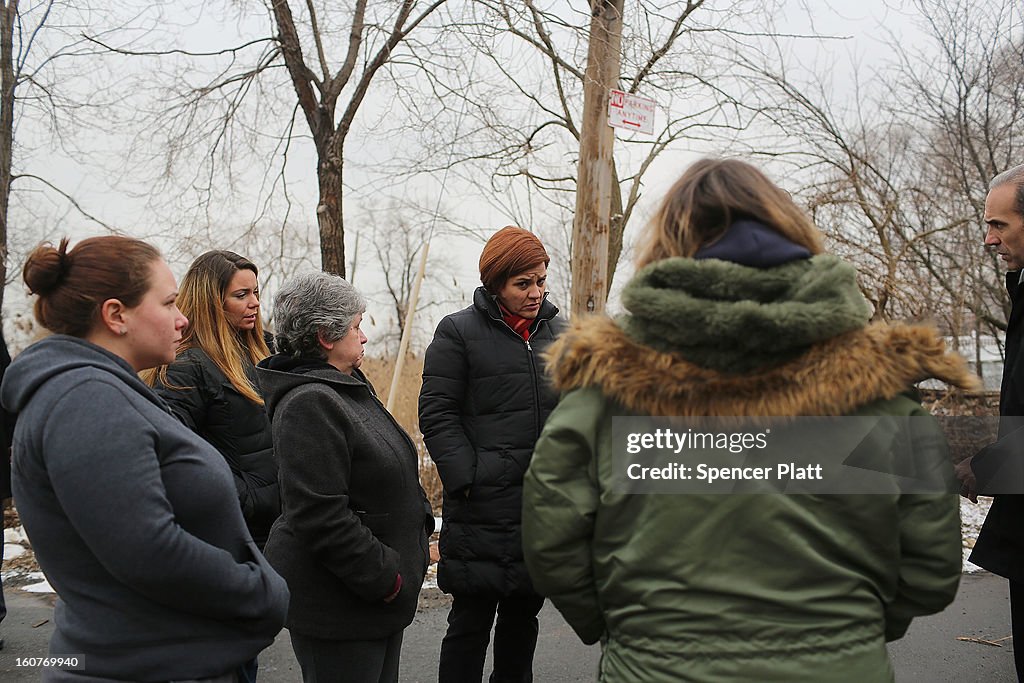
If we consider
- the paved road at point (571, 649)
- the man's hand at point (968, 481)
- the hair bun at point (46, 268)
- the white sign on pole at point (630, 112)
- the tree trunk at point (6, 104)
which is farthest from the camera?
the tree trunk at point (6, 104)

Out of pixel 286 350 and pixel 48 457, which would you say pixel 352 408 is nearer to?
pixel 286 350

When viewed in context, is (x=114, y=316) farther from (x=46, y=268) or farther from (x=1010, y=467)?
(x=1010, y=467)

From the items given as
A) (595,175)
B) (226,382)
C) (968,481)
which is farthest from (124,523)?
(595,175)

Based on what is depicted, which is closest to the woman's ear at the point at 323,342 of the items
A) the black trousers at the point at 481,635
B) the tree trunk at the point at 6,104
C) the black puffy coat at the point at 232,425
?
the black puffy coat at the point at 232,425

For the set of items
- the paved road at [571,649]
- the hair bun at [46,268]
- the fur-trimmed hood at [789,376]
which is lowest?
the paved road at [571,649]

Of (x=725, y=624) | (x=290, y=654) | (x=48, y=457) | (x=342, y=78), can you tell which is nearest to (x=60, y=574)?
(x=48, y=457)

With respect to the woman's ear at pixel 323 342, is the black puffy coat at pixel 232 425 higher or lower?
lower

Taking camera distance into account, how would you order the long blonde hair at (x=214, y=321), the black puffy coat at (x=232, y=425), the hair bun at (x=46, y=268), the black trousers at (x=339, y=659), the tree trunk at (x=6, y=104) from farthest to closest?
the tree trunk at (x=6, y=104)
the long blonde hair at (x=214, y=321)
the black puffy coat at (x=232, y=425)
the black trousers at (x=339, y=659)
the hair bun at (x=46, y=268)

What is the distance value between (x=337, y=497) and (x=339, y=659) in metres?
0.57

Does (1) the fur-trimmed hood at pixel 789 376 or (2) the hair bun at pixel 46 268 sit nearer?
(1) the fur-trimmed hood at pixel 789 376

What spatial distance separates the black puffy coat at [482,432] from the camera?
3307 mm

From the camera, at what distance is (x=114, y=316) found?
2148 millimetres

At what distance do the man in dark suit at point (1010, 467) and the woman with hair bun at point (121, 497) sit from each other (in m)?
2.27

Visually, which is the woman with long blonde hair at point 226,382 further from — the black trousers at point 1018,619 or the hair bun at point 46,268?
the black trousers at point 1018,619
